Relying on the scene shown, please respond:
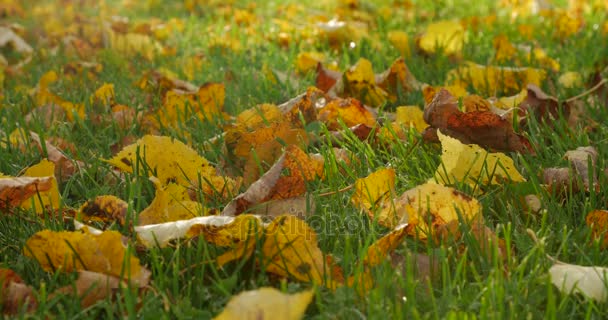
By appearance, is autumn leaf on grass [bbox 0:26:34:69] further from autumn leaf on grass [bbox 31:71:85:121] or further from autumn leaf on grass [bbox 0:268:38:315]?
autumn leaf on grass [bbox 0:268:38:315]

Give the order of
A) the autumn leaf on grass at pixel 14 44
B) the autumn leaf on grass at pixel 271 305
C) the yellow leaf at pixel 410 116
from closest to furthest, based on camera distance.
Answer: the autumn leaf on grass at pixel 271 305 → the yellow leaf at pixel 410 116 → the autumn leaf on grass at pixel 14 44

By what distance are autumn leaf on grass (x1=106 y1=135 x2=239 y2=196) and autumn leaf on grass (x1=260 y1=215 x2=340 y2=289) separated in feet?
1.22

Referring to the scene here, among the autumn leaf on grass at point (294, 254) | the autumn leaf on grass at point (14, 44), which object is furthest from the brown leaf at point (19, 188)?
the autumn leaf on grass at point (14, 44)

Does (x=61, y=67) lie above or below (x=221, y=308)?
below

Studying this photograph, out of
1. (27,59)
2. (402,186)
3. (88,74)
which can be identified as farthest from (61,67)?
(402,186)

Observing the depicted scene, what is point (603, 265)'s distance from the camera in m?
1.31

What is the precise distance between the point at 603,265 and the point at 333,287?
44 centimetres

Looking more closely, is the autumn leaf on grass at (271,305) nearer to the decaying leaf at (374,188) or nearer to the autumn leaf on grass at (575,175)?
the decaying leaf at (374,188)

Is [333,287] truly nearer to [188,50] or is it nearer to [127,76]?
[127,76]

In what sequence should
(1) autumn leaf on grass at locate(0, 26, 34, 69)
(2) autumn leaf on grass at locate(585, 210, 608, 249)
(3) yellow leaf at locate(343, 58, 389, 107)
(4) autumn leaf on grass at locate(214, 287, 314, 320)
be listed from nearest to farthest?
(4) autumn leaf on grass at locate(214, 287, 314, 320)
(2) autumn leaf on grass at locate(585, 210, 608, 249)
(3) yellow leaf at locate(343, 58, 389, 107)
(1) autumn leaf on grass at locate(0, 26, 34, 69)

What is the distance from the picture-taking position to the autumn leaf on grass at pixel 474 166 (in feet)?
5.17

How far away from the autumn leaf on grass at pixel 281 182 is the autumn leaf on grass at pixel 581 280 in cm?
53

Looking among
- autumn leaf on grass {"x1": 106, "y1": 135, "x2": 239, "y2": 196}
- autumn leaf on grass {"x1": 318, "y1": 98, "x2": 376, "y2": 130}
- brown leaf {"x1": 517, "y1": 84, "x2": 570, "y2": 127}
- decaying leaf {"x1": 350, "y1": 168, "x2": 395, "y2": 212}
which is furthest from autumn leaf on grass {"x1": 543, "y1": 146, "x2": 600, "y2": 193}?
autumn leaf on grass {"x1": 106, "y1": 135, "x2": 239, "y2": 196}

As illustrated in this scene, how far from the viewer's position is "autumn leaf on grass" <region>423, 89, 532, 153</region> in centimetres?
177
